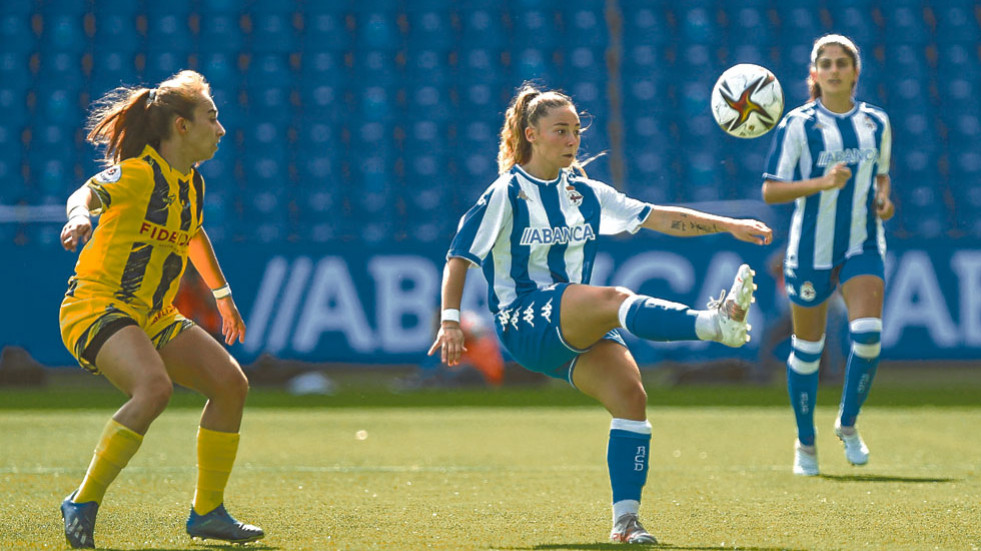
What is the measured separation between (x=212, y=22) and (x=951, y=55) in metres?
8.55

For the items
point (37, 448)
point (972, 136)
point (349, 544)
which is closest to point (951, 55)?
point (972, 136)

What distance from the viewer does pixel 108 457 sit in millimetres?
4156

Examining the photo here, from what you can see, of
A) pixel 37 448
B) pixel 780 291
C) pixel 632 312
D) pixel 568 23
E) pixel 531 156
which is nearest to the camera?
pixel 632 312

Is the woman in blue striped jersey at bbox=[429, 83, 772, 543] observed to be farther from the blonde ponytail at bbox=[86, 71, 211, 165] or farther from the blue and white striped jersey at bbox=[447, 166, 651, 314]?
the blonde ponytail at bbox=[86, 71, 211, 165]

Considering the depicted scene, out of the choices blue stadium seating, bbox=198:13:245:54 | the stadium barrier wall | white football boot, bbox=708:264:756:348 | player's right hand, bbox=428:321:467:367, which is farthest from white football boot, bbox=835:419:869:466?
blue stadium seating, bbox=198:13:245:54

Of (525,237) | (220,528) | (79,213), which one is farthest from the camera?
(525,237)

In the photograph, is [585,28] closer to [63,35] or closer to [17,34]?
[63,35]

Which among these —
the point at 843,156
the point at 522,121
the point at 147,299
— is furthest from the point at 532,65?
the point at 147,299

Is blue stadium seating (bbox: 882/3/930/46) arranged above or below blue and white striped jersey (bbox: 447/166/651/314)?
above

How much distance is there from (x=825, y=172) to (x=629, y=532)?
2784 mm

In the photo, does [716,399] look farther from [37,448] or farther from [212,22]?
[212,22]

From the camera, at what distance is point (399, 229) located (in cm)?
1435

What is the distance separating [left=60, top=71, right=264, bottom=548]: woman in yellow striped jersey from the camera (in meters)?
4.15

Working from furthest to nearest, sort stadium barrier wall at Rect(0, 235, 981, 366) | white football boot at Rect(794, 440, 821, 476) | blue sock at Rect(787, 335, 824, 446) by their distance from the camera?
stadium barrier wall at Rect(0, 235, 981, 366), blue sock at Rect(787, 335, 824, 446), white football boot at Rect(794, 440, 821, 476)
